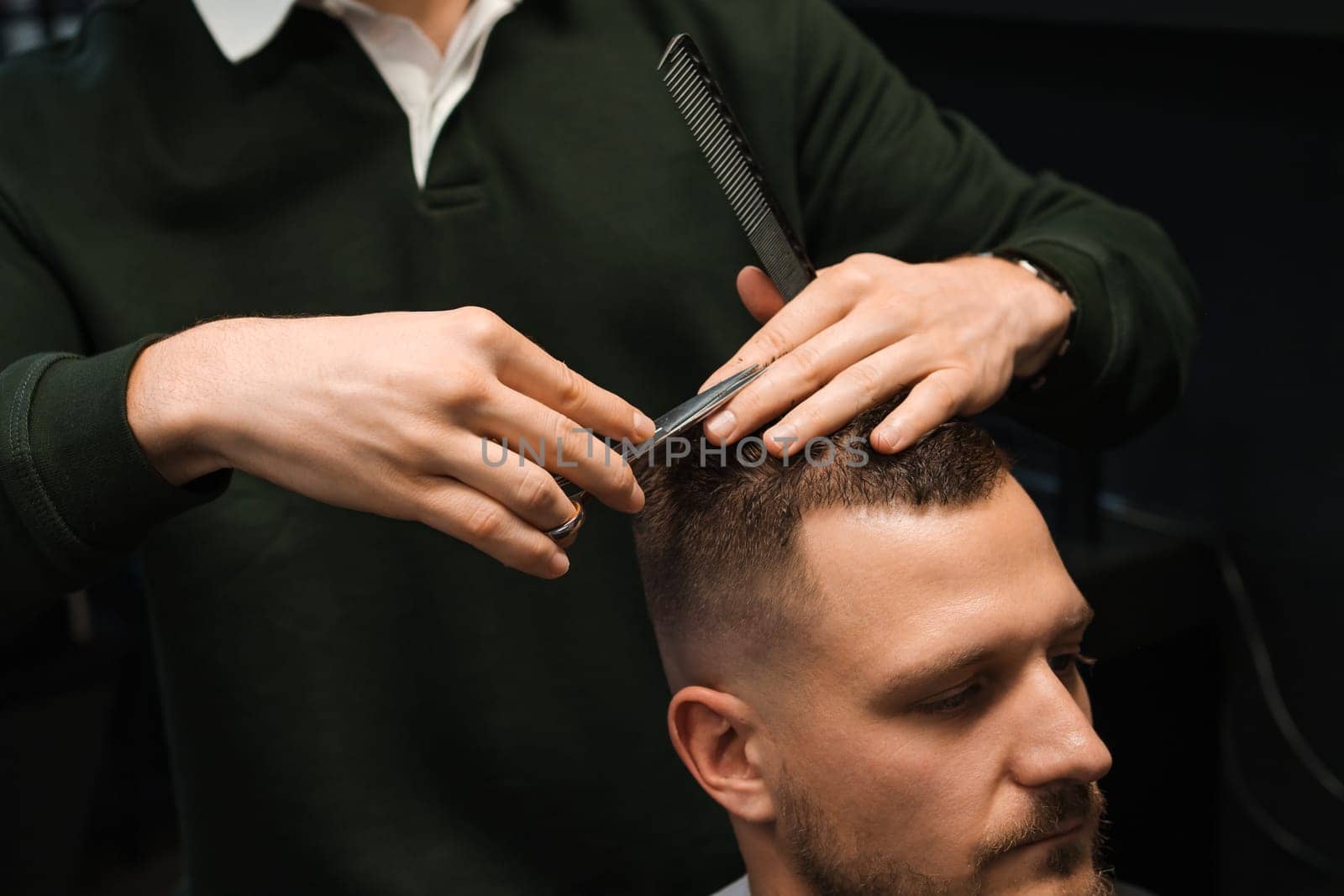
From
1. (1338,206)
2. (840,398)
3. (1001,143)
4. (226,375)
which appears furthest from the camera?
(1001,143)

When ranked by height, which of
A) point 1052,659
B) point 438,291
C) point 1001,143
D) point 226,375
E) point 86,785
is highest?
point 226,375

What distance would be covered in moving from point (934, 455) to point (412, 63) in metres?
0.68

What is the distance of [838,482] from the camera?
130cm

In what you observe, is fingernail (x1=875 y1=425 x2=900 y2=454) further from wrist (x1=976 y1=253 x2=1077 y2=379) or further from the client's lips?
the client's lips

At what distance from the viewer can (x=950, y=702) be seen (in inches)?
50.4

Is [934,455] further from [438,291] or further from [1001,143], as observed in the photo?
[1001,143]

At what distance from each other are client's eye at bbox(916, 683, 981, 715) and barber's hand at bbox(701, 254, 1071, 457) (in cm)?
23

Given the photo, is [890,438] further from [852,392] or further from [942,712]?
[942,712]

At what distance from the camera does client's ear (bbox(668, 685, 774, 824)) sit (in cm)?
135

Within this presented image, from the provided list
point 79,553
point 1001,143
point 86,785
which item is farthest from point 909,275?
point 86,785

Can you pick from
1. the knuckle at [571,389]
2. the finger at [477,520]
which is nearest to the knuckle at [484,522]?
the finger at [477,520]

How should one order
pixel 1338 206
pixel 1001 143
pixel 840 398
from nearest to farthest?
pixel 840 398 → pixel 1338 206 → pixel 1001 143

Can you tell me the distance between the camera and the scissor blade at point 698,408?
1165 mm

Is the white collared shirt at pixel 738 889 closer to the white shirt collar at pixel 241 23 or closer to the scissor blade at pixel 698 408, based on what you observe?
the scissor blade at pixel 698 408
